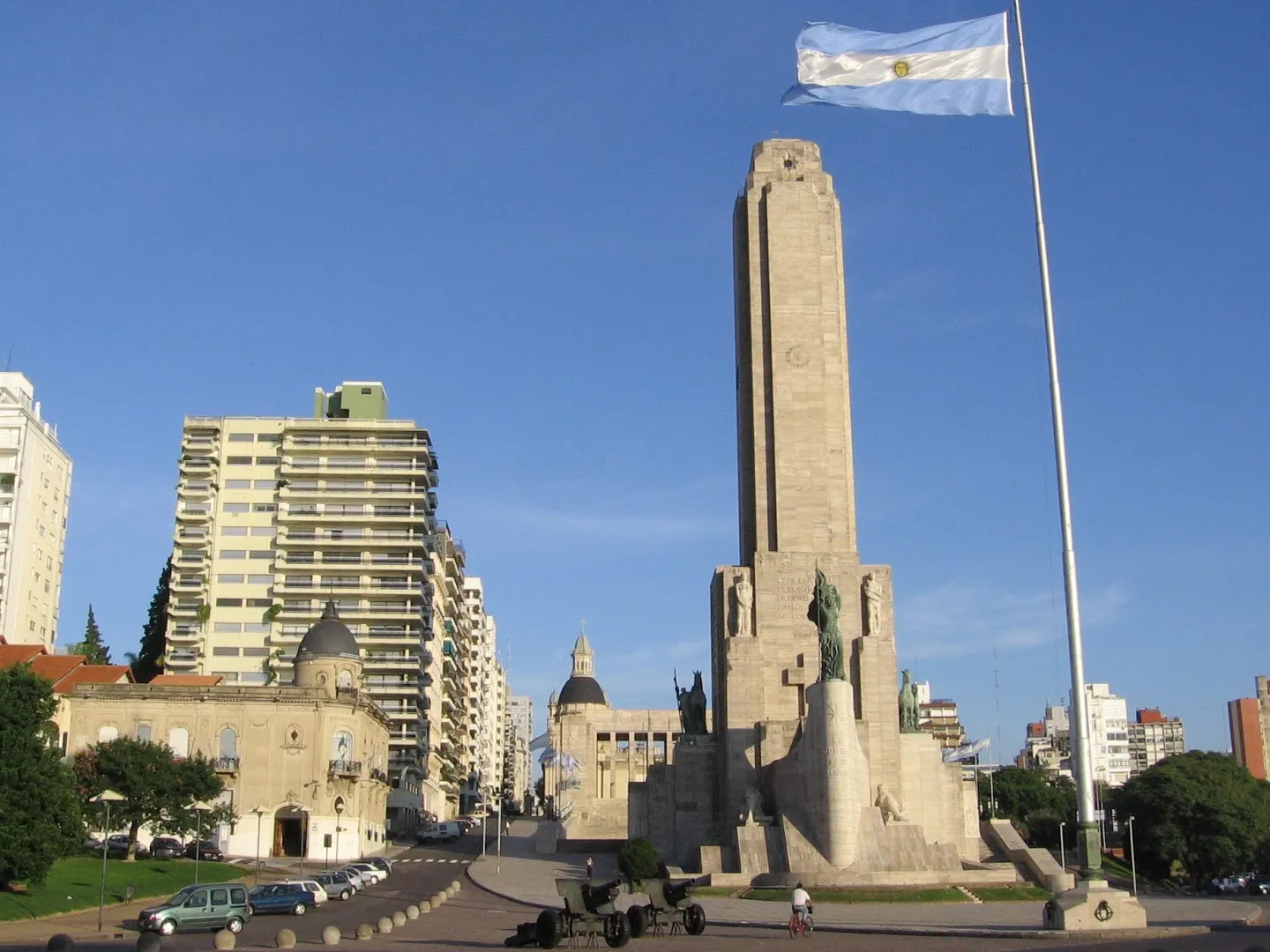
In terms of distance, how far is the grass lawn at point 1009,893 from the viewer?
4460 cm

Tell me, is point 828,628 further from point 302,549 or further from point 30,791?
point 302,549

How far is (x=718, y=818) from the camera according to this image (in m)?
59.6

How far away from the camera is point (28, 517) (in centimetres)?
9169

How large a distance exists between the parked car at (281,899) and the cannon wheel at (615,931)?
1575cm

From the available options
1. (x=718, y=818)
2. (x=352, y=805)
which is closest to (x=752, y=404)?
(x=718, y=818)

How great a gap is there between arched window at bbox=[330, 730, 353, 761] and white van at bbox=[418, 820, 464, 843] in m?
18.3

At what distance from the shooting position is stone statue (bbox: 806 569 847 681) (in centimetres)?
4984

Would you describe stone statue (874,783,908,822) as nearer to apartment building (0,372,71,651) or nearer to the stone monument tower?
the stone monument tower

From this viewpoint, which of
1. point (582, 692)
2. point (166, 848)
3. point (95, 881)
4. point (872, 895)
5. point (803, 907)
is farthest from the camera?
point (582, 692)

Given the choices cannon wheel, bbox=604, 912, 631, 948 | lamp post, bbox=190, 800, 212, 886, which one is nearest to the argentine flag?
cannon wheel, bbox=604, 912, 631, 948

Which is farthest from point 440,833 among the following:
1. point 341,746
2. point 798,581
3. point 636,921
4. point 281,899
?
point 636,921

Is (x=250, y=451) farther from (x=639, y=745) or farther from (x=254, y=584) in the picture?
(x=639, y=745)

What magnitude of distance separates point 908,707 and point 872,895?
18499mm

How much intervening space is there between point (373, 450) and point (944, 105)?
75782 mm
